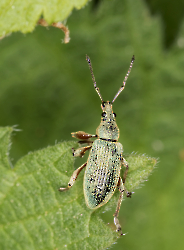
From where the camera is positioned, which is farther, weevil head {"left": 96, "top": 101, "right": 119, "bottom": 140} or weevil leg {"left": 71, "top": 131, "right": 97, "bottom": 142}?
weevil head {"left": 96, "top": 101, "right": 119, "bottom": 140}

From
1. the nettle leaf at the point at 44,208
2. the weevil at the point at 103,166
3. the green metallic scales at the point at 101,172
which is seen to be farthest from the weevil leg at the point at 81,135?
the nettle leaf at the point at 44,208

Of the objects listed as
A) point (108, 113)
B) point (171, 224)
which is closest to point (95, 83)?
point (108, 113)

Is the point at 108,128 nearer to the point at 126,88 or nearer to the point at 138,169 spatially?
the point at 138,169

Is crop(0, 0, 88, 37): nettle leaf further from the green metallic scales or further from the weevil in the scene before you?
Answer: the green metallic scales

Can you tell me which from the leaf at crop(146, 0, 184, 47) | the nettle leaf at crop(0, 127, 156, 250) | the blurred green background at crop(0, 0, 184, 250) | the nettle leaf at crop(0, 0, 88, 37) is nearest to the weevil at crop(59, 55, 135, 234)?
the nettle leaf at crop(0, 127, 156, 250)

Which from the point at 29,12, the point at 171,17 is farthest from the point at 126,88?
the point at 29,12

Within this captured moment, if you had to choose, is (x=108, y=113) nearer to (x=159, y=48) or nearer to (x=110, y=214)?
(x=159, y=48)
